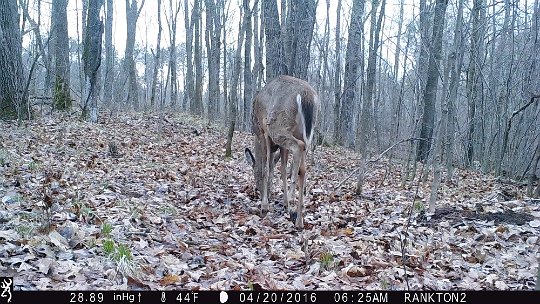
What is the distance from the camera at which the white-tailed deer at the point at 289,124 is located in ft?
19.8

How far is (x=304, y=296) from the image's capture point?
338 centimetres

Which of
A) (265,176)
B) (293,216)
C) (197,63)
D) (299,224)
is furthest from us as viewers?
(197,63)

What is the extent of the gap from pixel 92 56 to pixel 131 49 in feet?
32.1

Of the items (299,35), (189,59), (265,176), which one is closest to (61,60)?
(189,59)

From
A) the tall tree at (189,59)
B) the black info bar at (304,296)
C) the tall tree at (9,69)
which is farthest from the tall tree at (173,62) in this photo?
the black info bar at (304,296)

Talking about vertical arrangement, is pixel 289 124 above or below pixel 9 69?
below

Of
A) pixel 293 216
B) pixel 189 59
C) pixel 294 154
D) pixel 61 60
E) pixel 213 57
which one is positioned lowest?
pixel 293 216

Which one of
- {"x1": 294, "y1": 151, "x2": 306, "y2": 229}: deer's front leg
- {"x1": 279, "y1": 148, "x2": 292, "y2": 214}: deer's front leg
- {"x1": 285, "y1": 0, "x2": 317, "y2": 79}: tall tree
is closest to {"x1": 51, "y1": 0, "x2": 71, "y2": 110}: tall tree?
{"x1": 285, "y1": 0, "x2": 317, "y2": 79}: tall tree

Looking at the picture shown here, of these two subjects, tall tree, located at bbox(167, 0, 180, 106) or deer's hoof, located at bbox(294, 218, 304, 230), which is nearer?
deer's hoof, located at bbox(294, 218, 304, 230)

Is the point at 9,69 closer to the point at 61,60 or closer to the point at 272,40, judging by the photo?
the point at 61,60

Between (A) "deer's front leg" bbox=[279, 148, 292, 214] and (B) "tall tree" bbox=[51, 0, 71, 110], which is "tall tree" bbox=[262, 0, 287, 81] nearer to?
(A) "deer's front leg" bbox=[279, 148, 292, 214]

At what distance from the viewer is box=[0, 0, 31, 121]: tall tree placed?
11.0m

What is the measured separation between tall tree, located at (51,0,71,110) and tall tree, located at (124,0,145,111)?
16.3 feet

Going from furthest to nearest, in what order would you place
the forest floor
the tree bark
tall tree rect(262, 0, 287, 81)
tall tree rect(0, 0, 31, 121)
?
the tree bark < tall tree rect(0, 0, 31, 121) < tall tree rect(262, 0, 287, 81) < the forest floor
